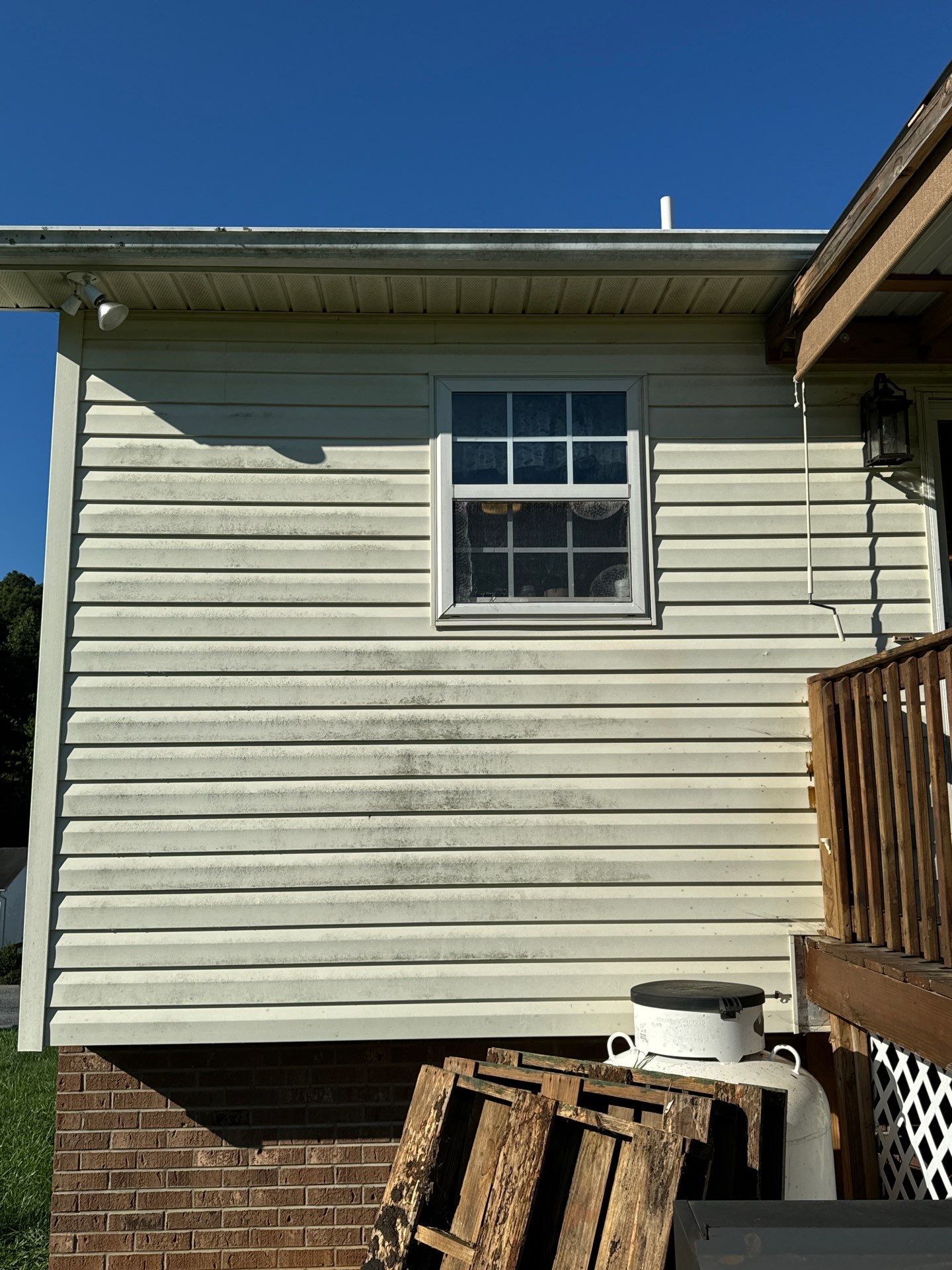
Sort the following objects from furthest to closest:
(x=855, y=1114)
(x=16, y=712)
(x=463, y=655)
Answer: (x=16, y=712) < (x=463, y=655) < (x=855, y=1114)

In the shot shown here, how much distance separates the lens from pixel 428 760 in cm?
511

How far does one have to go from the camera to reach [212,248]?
4934 millimetres

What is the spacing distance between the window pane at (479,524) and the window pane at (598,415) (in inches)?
22.9

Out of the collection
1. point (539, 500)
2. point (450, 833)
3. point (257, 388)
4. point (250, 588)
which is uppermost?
point (257, 388)

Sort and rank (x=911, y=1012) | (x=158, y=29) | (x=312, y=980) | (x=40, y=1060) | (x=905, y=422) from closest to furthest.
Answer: (x=911, y=1012)
(x=312, y=980)
(x=905, y=422)
(x=158, y=29)
(x=40, y=1060)

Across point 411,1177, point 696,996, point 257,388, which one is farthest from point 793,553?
point 411,1177

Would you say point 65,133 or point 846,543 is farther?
point 65,133

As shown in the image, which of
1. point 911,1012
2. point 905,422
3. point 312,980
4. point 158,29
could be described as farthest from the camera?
point 158,29

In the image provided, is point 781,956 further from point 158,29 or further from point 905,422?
point 158,29

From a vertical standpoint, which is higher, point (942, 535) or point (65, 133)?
point (65, 133)

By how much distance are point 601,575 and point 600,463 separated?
0.57 metres

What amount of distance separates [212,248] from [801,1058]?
15.7ft

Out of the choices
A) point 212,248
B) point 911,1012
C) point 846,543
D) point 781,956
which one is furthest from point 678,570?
point 212,248

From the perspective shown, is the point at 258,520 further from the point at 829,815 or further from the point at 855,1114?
the point at 855,1114
